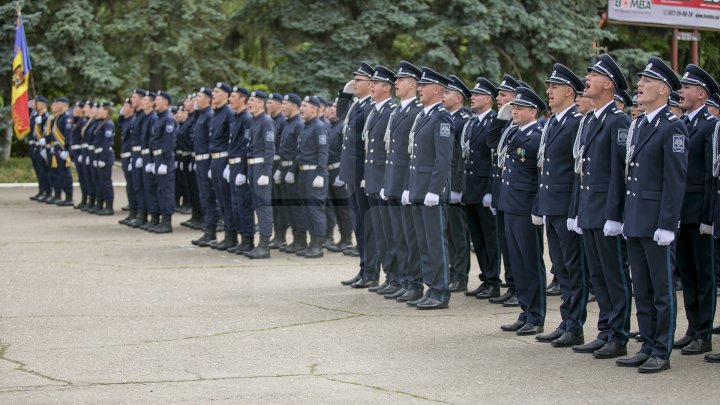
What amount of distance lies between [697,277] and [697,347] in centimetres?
54

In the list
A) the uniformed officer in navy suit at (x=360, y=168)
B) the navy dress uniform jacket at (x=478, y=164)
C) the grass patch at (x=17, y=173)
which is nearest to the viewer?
→ the navy dress uniform jacket at (x=478, y=164)

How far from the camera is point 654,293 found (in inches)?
331

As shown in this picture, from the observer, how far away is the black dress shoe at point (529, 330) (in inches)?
383

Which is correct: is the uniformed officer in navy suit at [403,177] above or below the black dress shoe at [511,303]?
above

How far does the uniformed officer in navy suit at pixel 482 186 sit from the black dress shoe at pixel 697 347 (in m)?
3.17

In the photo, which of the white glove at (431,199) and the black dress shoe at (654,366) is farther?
the white glove at (431,199)

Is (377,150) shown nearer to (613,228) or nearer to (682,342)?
(613,228)

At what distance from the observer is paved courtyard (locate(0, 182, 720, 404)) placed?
7.62 metres

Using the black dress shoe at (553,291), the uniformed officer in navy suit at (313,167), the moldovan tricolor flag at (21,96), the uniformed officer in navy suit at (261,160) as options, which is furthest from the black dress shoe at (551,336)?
the moldovan tricolor flag at (21,96)

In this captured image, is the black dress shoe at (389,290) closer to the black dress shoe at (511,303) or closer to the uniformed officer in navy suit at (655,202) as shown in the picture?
the black dress shoe at (511,303)

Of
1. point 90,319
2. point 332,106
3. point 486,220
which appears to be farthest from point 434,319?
point 332,106

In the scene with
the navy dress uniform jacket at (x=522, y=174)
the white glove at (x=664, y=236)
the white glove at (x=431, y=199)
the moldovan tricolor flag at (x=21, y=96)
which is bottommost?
the white glove at (x=664, y=236)

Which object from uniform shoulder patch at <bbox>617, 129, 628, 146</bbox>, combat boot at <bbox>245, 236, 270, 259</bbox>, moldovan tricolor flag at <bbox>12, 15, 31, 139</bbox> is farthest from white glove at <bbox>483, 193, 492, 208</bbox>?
moldovan tricolor flag at <bbox>12, 15, 31, 139</bbox>

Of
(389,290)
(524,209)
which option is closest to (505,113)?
(524,209)
